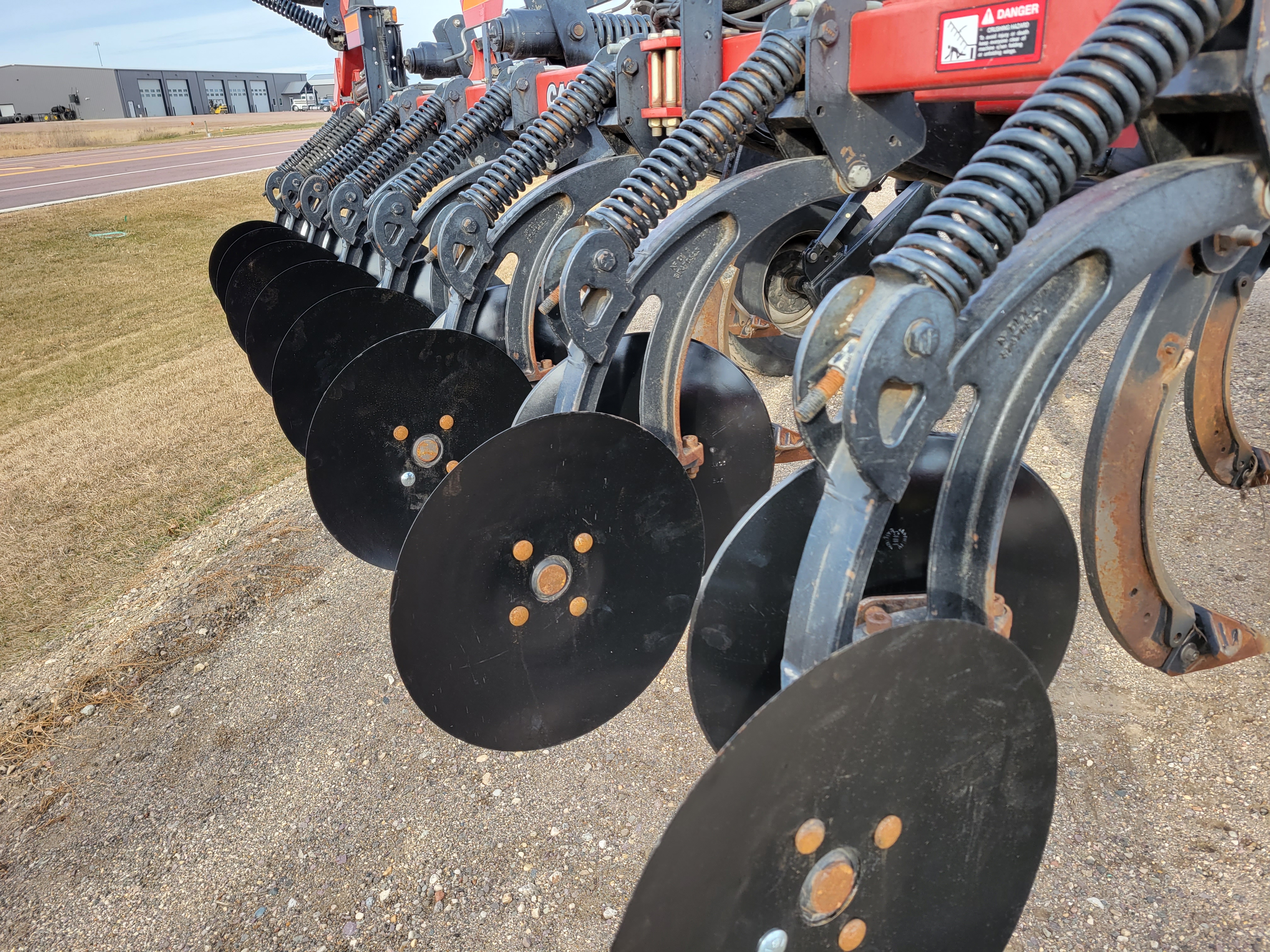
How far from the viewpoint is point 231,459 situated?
145 inches

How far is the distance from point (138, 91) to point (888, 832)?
4423 cm

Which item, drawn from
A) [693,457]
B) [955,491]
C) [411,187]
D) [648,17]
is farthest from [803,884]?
[648,17]

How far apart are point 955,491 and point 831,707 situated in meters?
0.38

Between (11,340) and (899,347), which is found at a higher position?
(899,347)

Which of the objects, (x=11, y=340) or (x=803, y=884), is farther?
(x=11, y=340)

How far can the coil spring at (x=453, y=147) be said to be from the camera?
323cm

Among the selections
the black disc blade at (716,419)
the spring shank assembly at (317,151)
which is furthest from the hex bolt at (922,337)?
the spring shank assembly at (317,151)

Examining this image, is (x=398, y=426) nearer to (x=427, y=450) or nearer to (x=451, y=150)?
(x=427, y=450)

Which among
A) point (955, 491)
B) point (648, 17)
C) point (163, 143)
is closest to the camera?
point (955, 491)

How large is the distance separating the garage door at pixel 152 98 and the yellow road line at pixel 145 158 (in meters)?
21.4

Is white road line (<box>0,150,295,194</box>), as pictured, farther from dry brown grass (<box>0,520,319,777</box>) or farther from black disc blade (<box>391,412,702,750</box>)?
black disc blade (<box>391,412,702,750</box>)

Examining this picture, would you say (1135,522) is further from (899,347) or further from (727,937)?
(727,937)

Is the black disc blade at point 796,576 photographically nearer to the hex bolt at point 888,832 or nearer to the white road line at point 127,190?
the hex bolt at point 888,832

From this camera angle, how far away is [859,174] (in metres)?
1.81
